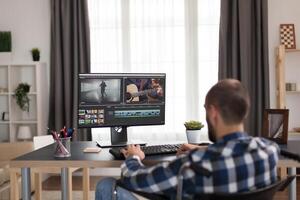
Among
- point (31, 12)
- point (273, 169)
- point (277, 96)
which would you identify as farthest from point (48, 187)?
point (273, 169)

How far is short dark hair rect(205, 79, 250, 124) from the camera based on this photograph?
Answer: 1.47 meters

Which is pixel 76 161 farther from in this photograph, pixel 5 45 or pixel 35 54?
pixel 5 45

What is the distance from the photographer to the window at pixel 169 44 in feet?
16.1

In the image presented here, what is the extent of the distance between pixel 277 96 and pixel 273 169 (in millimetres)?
3388

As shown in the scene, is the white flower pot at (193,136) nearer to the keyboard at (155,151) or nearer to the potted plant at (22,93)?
the keyboard at (155,151)

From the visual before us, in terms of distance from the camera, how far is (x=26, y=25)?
203 inches

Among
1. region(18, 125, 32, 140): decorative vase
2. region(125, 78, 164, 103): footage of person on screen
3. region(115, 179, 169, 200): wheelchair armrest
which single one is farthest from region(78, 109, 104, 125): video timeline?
region(18, 125, 32, 140): decorative vase

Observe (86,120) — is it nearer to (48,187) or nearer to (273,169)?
(273,169)

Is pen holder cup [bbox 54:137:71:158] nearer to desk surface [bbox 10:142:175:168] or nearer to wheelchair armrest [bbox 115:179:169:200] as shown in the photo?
desk surface [bbox 10:142:175:168]

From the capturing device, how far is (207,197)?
1374 millimetres

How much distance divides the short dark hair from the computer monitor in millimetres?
1138

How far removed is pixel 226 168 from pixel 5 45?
420 centimetres

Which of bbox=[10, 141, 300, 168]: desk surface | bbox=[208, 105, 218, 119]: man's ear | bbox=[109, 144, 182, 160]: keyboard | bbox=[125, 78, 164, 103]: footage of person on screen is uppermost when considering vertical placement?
bbox=[125, 78, 164, 103]: footage of person on screen

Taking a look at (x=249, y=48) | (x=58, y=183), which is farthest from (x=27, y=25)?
(x=249, y=48)
